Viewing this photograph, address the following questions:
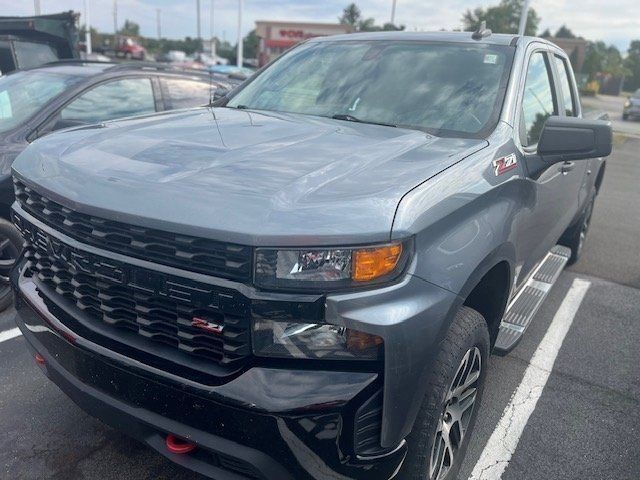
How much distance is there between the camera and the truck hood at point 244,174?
5.73ft

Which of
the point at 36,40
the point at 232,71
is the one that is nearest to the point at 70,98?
the point at 36,40

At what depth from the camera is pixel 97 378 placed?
2.06 meters

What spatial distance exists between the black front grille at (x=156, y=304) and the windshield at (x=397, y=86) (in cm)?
156

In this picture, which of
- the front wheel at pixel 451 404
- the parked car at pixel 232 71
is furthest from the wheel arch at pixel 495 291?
the parked car at pixel 232 71

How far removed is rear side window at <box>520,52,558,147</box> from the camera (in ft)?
9.98

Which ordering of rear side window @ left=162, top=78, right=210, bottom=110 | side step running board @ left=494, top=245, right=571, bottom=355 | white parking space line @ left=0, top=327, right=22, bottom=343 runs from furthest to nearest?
rear side window @ left=162, top=78, right=210, bottom=110
white parking space line @ left=0, top=327, right=22, bottom=343
side step running board @ left=494, top=245, right=571, bottom=355

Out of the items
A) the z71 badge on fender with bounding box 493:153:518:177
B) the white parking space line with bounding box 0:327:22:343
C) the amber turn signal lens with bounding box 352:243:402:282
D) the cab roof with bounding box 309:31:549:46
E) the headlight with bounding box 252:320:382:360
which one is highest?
the cab roof with bounding box 309:31:549:46

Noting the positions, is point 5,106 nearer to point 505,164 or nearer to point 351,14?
point 505,164

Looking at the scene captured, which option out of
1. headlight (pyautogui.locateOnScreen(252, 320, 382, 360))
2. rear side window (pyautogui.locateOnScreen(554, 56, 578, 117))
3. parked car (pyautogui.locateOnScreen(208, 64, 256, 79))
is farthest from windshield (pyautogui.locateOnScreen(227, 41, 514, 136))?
parked car (pyautogui.locateOnScreen(208, 64, 256, 79))

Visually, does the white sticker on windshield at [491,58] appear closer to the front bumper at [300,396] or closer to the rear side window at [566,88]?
the rear side window at [566,88]

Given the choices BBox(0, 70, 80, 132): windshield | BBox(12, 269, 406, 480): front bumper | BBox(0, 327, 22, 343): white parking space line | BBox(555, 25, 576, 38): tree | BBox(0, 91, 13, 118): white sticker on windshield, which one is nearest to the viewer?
BBox(12, 269, 406, 480): front bumper

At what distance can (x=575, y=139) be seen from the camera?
274 centimetres

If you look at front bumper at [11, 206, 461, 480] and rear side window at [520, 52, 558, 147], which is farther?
rear side window at [520, 52, 558, 147]

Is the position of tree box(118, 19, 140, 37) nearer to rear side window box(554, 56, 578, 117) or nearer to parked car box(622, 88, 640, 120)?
parked car box(622, 88, 640, 120)
